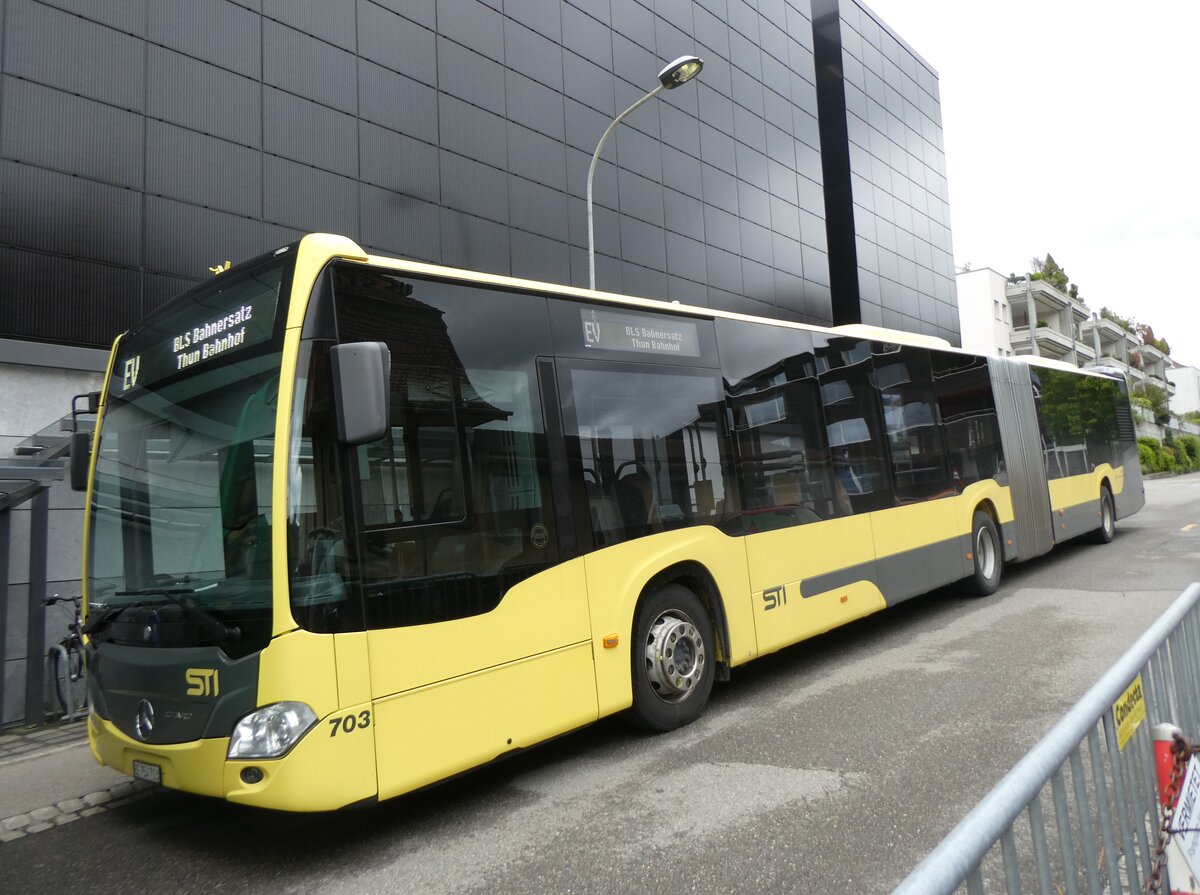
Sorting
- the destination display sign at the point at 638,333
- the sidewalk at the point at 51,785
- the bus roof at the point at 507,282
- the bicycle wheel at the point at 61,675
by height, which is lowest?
the sidewalk at the point at 51,785

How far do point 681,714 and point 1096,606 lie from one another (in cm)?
558

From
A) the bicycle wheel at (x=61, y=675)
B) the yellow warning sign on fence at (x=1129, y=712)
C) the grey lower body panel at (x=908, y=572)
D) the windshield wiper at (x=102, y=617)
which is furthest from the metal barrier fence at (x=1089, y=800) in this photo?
the bicycle wheel at (x=61, y=675)

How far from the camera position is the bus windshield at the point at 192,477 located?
12.5 ft

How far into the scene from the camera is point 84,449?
17.5ft

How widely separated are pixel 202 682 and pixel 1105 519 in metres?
14.9

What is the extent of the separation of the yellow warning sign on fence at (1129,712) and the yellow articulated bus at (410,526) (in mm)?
2870

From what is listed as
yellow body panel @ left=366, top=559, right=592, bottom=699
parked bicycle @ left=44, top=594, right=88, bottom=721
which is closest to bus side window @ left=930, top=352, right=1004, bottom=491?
yellow body panel @ left=366, top=559, right=592, bottom=699

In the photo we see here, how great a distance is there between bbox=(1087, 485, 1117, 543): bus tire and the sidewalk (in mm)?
14333

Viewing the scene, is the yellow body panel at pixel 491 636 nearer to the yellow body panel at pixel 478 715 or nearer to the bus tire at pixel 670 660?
the yellow body panel at pixel 478 715

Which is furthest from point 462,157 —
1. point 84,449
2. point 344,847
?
point 344,847

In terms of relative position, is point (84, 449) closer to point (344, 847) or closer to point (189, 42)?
point (344, 847)

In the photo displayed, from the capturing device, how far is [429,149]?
46.9ft

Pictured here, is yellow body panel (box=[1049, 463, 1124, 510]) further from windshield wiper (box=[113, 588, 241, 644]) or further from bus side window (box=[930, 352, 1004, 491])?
windshield wiper (box=[113, 588, 241, 644])

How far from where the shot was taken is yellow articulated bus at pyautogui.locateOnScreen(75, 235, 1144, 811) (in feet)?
12.2
